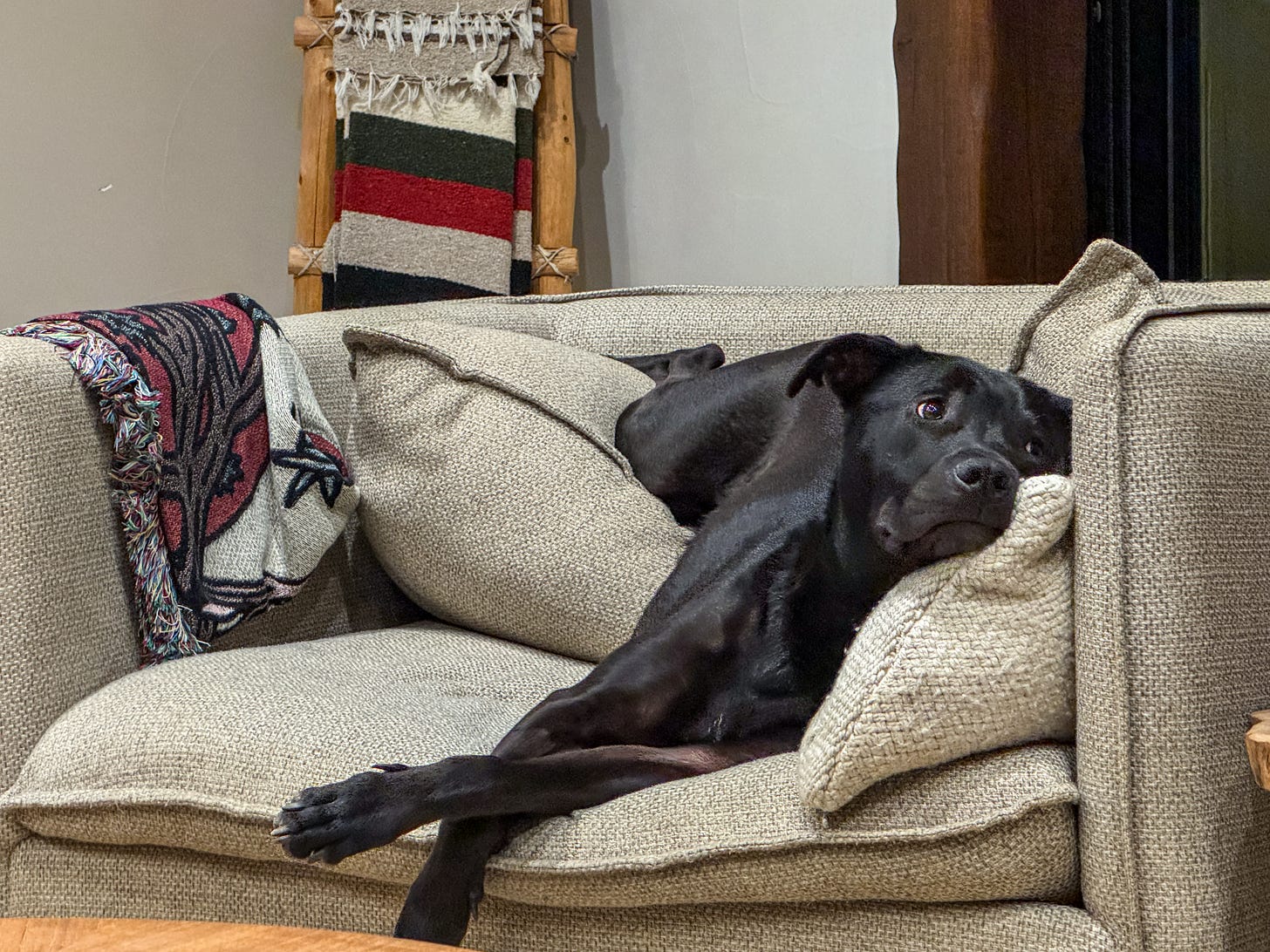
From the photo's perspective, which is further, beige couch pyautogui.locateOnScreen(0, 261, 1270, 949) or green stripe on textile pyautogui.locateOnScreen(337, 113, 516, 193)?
green stripe on textile pyautogui.locateOnScreen(337, 113, 516, 193)

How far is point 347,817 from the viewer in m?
1.26

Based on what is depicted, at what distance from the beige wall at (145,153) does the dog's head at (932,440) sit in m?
2.12

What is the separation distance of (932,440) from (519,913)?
689 mm

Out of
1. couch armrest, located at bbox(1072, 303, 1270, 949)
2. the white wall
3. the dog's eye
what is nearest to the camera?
couch armrest, located at bbox(1072, 303, 1270, 949)

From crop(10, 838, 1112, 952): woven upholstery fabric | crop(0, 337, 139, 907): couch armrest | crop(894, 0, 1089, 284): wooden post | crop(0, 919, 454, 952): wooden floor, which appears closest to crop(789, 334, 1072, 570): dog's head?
crop(10, 838, 1112, 952): woven upholstery fabric

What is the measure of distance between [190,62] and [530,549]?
2020mm

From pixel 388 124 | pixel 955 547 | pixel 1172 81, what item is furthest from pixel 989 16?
pixel 955 547

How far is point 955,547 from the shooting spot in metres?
1.25

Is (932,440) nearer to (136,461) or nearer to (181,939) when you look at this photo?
(181,939)

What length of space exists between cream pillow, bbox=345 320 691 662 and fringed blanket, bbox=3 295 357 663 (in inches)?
4.2

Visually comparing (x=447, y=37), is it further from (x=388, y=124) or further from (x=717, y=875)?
(x=717, y=875)

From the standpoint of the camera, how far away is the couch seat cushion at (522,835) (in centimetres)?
121

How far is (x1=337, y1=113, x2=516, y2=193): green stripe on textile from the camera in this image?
3066 millimetres

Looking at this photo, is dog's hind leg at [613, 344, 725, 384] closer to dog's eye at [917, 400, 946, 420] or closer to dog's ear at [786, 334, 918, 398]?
dog's ear at [786, 334, 918, 398]
